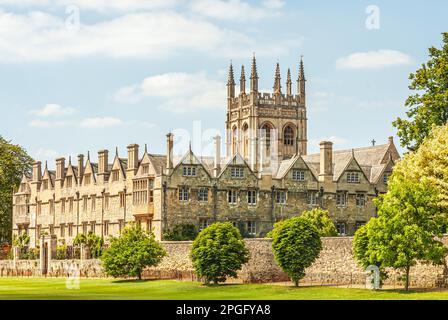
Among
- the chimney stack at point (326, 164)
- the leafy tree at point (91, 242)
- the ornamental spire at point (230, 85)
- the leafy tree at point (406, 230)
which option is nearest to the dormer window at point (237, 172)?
the chimney stack at point (326, 164)

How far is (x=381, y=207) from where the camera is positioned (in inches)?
2247

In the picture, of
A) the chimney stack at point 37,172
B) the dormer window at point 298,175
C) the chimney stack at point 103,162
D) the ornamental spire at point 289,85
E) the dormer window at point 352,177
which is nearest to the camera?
the dormer window at point 298,175

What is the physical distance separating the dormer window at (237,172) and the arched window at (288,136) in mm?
43268

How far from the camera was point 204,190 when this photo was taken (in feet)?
283

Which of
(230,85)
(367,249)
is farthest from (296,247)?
(230,85)

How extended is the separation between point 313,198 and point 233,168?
27.5ft

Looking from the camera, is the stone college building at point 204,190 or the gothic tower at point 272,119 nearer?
the stone college building at point 204,190

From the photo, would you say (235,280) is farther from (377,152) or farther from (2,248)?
(2,248)

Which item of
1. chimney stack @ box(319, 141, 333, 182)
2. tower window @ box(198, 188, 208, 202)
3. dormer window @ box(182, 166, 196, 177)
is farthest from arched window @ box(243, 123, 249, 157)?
dormer window @ box(182, 166, 196, 177)

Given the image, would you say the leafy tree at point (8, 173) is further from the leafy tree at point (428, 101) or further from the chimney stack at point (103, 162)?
the leafy tree at point (428, 101)

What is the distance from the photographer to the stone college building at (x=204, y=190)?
85.5m

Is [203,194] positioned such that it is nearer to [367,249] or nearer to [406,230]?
[367,249]
